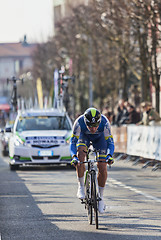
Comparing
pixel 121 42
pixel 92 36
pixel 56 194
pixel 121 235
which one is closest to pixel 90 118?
pixel 121 235

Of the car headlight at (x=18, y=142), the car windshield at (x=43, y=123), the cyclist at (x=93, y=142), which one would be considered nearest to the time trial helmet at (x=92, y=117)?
the cyclist at (x=93, y=142)

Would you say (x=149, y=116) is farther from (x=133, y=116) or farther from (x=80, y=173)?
(x=80, y=173)

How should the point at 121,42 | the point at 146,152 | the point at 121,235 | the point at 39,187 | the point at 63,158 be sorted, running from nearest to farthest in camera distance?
the point at 121,235 → the point at 39,187 → the point at 63,158 → the point at 146,152 → the point at 121,42

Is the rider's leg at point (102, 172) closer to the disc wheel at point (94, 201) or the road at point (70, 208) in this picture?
the disc wheel at point (94, 201)

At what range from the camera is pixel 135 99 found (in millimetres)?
55969

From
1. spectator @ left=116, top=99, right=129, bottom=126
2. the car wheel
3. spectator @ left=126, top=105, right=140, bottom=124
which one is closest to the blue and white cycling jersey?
the car wheel

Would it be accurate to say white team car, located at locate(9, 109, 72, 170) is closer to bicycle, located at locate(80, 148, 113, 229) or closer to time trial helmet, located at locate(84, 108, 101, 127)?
bicycle, located at locate(80, 148, 113, 229)

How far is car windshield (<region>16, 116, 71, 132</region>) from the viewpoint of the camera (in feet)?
75.7

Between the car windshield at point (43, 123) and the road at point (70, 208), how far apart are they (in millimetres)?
2797

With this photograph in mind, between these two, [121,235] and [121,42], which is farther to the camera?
[121,42]

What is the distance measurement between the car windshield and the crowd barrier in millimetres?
2229

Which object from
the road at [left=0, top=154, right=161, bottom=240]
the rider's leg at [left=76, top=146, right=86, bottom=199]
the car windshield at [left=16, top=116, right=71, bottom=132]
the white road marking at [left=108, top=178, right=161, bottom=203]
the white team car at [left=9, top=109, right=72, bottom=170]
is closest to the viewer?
the road at [left=0, top=154, right=161, bottom=240]

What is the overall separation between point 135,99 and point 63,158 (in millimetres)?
34597

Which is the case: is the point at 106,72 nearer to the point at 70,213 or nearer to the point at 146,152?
the point at 146,152
